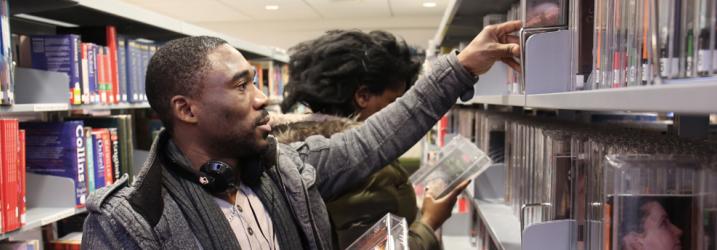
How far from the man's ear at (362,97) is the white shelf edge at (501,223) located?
527 millimetres

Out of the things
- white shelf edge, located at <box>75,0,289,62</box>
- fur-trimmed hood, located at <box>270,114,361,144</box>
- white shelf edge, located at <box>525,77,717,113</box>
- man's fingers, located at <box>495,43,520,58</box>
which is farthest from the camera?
white shelf edge, located at <box>75,0,289,62</box>

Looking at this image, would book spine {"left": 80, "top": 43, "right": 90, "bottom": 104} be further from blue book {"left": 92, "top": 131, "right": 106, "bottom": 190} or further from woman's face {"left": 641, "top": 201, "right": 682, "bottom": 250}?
woman's face {"left": 641, "top": 201, "right": 682, "bottom": 250}

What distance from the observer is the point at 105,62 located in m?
2.32

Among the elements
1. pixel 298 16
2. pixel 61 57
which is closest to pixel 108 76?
pixel 61 57

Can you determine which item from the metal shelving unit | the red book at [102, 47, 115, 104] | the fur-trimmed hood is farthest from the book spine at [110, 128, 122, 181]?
the fur-trimmed hood

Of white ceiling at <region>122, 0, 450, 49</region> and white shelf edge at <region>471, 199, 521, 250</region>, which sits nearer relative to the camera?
white shelf edge at <region>471, 199, 521, 250</region>

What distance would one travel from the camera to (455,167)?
1.67 m

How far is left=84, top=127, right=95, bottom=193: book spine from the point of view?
2.14 m

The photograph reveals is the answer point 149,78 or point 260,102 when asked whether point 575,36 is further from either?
point 149,78

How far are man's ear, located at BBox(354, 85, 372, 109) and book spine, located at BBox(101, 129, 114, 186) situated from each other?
1210 millimetres

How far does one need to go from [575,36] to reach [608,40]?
0.14 metres

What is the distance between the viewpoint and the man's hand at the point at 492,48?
4.24 ft

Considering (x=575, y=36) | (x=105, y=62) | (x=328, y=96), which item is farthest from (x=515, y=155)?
(x=105, y=62)

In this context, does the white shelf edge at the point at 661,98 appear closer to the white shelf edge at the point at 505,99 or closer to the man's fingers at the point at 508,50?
the white shelf edge at the point at 505,99
